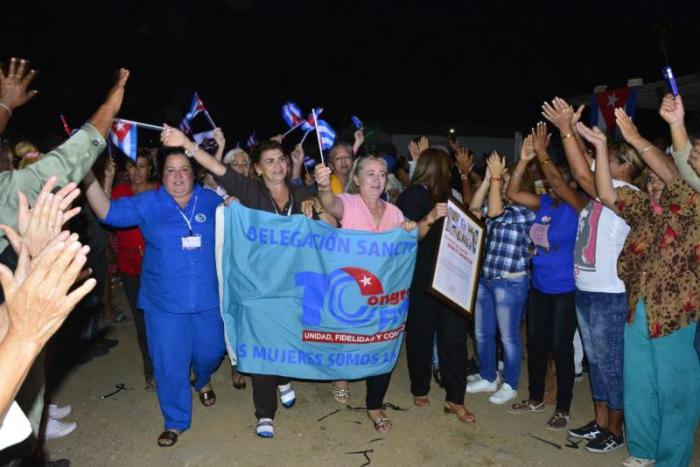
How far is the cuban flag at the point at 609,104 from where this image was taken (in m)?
8.70

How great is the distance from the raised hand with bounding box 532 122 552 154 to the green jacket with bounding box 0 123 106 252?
3.23 metres

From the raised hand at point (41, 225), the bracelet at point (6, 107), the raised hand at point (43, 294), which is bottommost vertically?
the raised hand at point (43, 294)

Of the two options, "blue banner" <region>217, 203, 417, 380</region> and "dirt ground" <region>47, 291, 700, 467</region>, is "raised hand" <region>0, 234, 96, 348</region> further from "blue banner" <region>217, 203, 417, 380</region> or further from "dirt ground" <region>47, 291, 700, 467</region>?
"dirt ground" <region>47, 291, 700, 467</region>

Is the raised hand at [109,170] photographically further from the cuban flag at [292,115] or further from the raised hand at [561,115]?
the raised hand at [561,115]

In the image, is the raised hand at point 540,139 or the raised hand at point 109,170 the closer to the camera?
the raised hand at point 540,139

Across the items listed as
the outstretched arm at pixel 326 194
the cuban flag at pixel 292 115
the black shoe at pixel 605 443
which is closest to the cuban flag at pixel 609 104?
the cuban flag at pixel 292 115

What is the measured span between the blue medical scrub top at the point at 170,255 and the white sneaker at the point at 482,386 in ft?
8.68

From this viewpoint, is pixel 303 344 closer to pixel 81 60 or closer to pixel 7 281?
pixel 7 281

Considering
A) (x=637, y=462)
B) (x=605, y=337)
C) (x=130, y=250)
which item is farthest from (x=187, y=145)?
(x=637, y=462)

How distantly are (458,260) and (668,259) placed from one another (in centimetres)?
150

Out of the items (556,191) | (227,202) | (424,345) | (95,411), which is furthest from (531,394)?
(95,411)

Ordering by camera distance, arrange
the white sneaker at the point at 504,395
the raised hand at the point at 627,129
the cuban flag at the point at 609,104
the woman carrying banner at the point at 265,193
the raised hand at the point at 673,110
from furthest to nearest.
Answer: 1. the cuban flag at the point at 609,104
2. the white sneaker at the point at 504,395
3. the woman carrying banner at the point at 265,193
4. the raised hand at the point at 627,129
5. the raised hand at the point at 673,110

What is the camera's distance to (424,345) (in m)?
4.61

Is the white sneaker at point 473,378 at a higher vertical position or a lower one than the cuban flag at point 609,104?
lower
